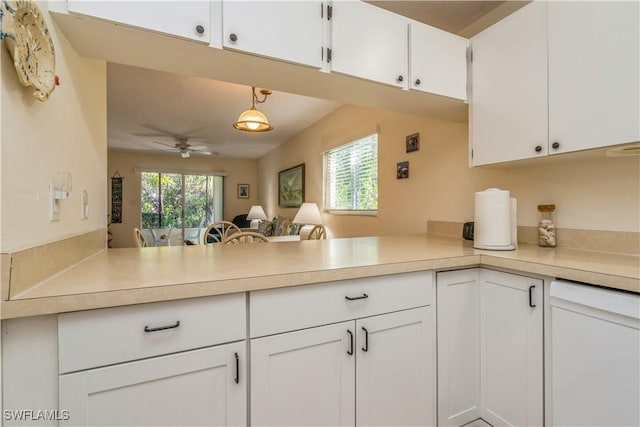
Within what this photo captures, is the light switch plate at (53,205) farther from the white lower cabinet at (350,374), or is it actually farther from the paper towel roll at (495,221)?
the paper towel roll at (495,221)

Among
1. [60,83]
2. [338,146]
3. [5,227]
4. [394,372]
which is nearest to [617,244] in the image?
[394,372]

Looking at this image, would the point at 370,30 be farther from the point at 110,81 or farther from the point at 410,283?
the point at 110,81

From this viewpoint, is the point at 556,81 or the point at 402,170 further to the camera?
the point at 402,170

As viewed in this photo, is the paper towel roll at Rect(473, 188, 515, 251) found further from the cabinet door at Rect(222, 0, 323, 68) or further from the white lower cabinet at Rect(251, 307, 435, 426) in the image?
the cabinet door at Rect(222, 0, 323, 68)

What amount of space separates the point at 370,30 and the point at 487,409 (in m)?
1.88

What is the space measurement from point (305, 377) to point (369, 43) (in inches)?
58.7

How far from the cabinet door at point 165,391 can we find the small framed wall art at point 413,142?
84.4 inches

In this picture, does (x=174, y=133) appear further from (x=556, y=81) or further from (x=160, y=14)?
(x=556, y=81)

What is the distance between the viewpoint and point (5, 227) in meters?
0.67

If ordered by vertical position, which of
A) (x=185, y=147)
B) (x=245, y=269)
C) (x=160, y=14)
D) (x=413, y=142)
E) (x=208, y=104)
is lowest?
(x=245, y=269)

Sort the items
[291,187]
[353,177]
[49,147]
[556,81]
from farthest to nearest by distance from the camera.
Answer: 1. [291,187]
2. [353,177]
3. [556,81]
4. [49,147]

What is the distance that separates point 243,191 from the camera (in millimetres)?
8172

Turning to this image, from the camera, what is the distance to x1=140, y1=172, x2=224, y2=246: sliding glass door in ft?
23.9

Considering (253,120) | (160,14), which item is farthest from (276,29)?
(253,120)
